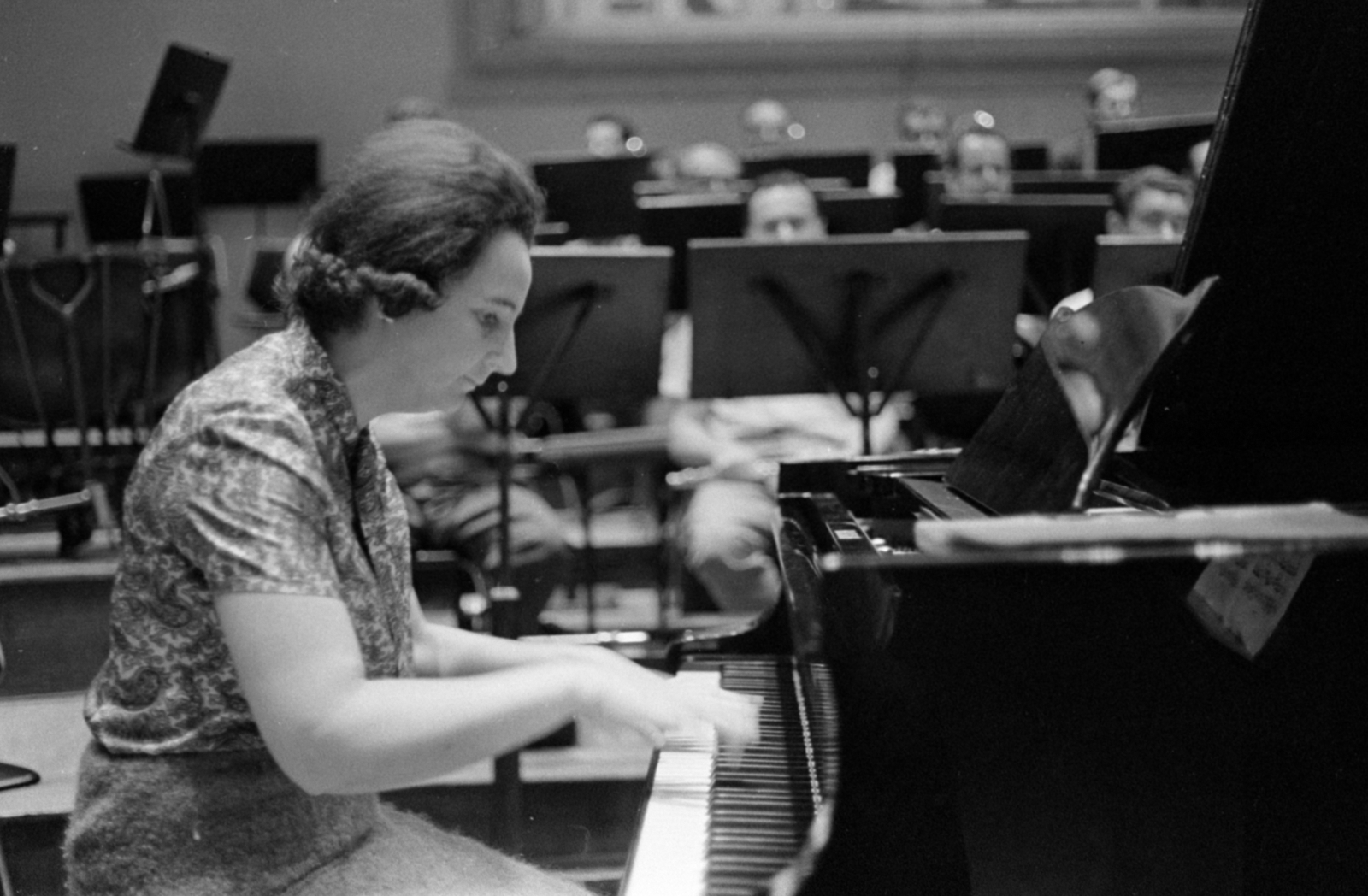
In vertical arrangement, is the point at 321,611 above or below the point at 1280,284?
below

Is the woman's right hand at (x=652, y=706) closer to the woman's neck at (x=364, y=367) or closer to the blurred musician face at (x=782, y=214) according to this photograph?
the woman's neck at (x=364, y=367)

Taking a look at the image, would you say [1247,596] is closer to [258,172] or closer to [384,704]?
[384,704]

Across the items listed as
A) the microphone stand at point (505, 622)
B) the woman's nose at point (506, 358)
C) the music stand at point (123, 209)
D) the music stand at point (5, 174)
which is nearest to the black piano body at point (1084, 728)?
the woman's nose at point (506, 358)

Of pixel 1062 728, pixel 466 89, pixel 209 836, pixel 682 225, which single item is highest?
pixel 466 89

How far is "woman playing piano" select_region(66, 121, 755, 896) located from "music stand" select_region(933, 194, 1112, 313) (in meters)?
2.32

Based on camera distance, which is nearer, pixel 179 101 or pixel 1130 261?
pixel 1130 261

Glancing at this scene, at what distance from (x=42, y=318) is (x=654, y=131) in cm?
414

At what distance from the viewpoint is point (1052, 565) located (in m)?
1.18

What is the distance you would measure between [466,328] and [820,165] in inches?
162

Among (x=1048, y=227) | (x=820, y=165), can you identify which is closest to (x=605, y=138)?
(x=820, y=165)

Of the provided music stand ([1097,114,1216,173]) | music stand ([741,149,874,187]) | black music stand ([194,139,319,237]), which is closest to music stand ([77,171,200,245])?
black music stand ([194,139,319,237])

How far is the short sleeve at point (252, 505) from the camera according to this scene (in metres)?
1.19

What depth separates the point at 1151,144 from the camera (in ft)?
16.9

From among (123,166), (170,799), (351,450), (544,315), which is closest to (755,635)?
(351,450)
